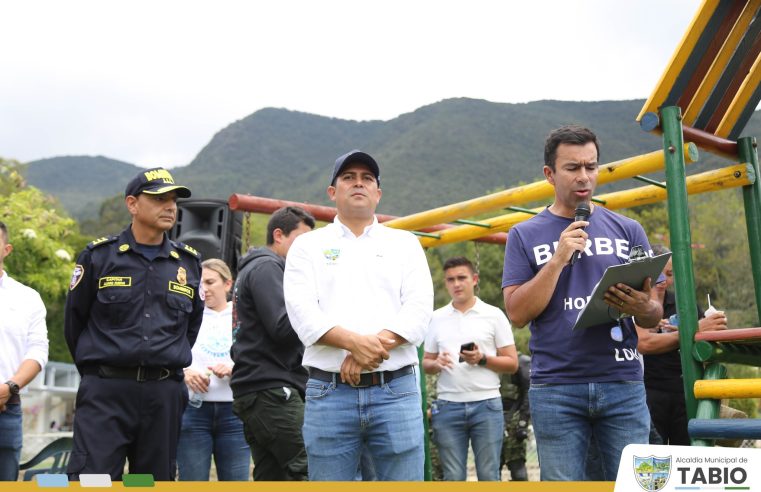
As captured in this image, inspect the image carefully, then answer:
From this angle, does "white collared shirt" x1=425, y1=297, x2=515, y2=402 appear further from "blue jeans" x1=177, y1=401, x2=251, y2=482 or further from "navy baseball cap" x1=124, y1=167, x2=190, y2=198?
"navy baseball cap" x1=124, y1=167, x2=190, y2=198

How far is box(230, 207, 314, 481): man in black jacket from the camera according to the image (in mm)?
4512

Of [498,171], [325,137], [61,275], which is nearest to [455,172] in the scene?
[498,171]

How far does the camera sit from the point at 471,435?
632 cm

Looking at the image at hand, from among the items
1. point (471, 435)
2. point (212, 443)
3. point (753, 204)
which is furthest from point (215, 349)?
point (753, 204)

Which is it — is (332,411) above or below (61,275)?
below

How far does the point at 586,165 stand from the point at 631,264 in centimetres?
50

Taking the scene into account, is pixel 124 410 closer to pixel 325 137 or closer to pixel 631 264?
pixel 631 264

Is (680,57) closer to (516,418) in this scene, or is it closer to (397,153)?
(516,418)

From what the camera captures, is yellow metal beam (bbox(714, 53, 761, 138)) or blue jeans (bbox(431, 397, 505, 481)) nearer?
yellow metal beam (bbox(714, 53, 761, 138))

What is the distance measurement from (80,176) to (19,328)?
405 ft

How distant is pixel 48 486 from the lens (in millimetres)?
1847

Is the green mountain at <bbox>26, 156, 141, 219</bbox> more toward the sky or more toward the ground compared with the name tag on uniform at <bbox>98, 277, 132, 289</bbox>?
more toward the sky

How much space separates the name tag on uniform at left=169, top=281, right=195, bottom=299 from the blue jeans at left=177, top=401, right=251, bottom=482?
4.86 ft

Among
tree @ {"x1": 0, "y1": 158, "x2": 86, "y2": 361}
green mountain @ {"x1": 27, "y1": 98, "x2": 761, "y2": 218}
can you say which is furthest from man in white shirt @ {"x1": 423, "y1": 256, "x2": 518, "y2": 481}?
green mountain @ {"x1": 27, "y1": 98, "x2": 761, "y2": 218}
